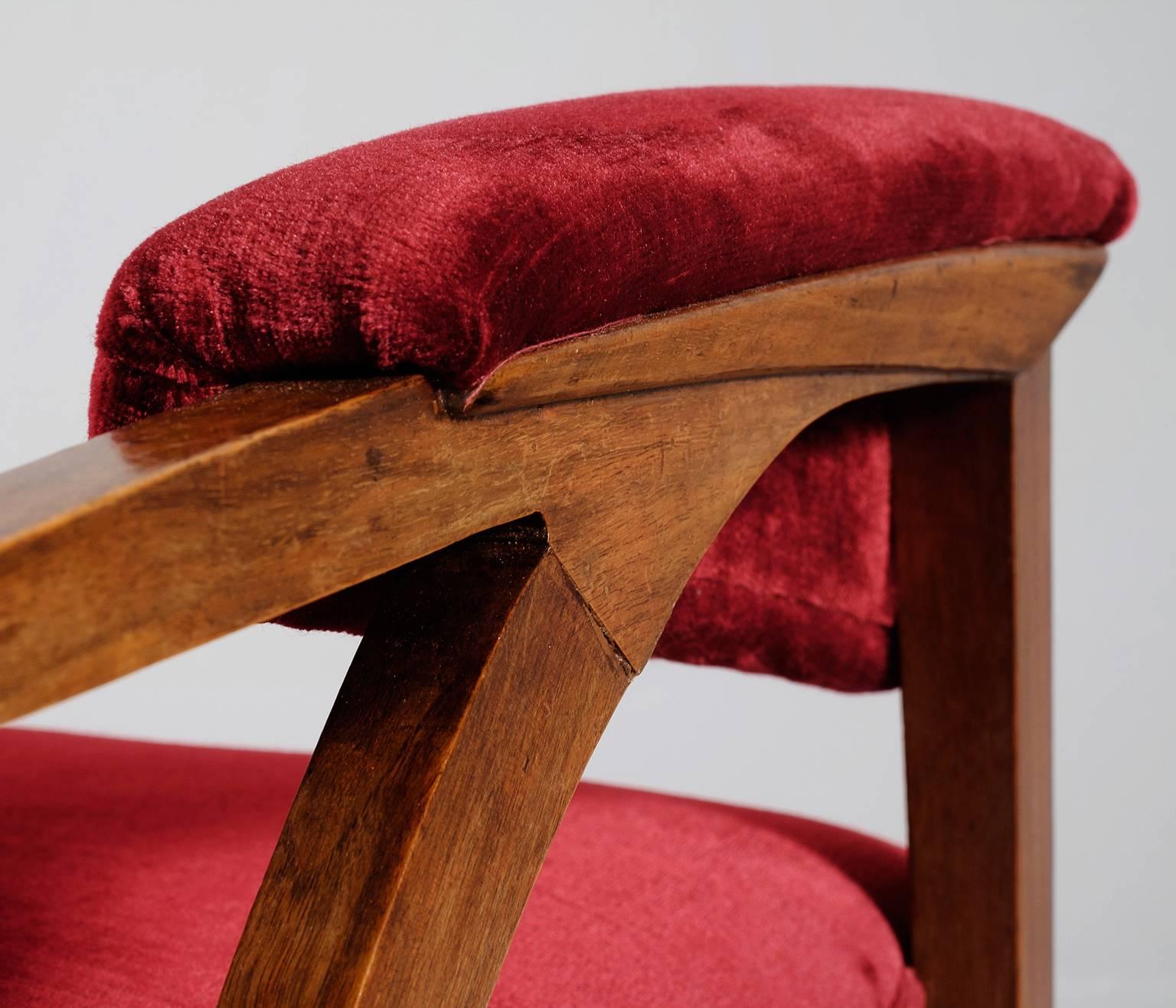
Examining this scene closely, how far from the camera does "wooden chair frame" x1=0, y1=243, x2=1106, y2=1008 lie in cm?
25

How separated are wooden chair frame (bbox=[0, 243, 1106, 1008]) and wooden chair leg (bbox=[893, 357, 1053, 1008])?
11cm

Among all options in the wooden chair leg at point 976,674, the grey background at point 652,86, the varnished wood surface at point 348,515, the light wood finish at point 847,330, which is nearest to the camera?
the varnished wood surface at point 348,515

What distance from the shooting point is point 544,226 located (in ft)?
1.10

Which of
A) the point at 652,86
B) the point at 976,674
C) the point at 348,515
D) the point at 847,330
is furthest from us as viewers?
the point at 652,86

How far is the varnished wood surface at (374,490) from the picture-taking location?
237mm

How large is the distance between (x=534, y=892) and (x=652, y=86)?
1794 millimetres

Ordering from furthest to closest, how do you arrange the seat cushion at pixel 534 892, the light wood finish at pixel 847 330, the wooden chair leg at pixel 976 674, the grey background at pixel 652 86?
the grey background at pixel 652 86 < the wooden chair leg at pixel 976 674 < the seat cushion at pixel 534 892 < the light wood finish at pixel 847 330

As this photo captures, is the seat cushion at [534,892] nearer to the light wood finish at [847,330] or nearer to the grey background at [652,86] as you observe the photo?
the light wood finish at [847,330]

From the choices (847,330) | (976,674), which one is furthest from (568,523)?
(976,674)

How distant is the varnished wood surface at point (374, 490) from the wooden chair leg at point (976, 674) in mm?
186

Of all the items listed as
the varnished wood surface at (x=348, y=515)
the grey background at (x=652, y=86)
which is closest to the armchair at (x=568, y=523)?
the varnished wood surface at (x=348, y=515)

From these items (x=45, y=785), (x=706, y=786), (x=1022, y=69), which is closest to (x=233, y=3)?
(x=1022, y=69)

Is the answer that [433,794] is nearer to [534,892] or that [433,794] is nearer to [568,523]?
[568,523]

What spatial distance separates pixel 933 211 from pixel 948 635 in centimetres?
23
